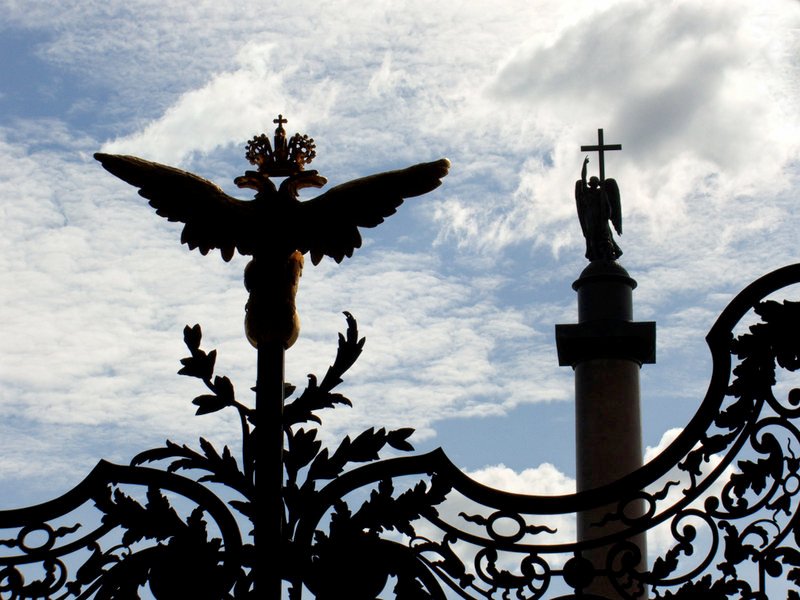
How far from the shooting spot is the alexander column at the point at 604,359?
15688 millimetres

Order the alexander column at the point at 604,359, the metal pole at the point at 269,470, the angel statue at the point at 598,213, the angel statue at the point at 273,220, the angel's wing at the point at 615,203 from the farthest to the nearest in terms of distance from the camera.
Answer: the angel's wing at the point at 615,203 < the angel statue at the point at 598,213 < the alexander column at the point at 604,359 < the angel statue at the point at 273,220 < the metal pole at the point at 269,470

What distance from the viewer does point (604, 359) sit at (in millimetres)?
16109

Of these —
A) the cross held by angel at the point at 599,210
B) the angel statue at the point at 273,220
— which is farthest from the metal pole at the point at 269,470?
the cross held by angel at the point at 599,210

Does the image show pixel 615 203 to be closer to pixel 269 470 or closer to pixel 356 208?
pixel 356 208

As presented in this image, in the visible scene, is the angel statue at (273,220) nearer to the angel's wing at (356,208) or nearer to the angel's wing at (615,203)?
the angel's wing at (356,208)

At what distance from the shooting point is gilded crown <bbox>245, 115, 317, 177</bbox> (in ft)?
18.5

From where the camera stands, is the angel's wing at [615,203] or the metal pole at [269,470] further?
the angel's wing at [615,203]

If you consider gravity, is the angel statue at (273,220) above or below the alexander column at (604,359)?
below

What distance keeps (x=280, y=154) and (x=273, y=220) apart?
285 millimetres

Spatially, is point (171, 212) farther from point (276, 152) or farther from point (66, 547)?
point (66, 547)

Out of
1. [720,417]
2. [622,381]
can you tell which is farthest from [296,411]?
[622,381]

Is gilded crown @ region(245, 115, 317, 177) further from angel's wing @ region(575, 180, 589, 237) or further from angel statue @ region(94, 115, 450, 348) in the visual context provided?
angel's wing @ region(575, 180, 589, 237)

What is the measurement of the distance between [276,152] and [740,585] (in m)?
2.35

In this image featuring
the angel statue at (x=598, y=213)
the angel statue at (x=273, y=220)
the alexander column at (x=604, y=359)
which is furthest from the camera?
the angel statue at (x=598, y=213)
